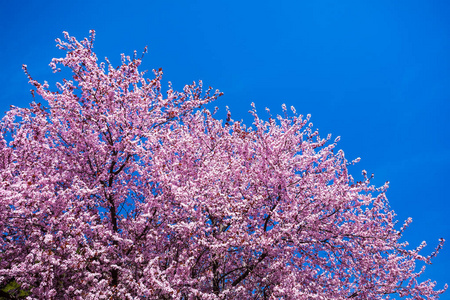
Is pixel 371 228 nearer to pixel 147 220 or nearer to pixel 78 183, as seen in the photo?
pixel 147 220

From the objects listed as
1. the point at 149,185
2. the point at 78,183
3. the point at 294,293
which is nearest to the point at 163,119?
the point at 149,185

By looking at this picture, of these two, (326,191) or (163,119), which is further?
(163,119)

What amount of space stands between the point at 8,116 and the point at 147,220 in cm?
544

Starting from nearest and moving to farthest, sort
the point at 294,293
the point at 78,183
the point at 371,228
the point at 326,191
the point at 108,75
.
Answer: the point at 294,293
the point at 78,183
the point at 326,191
the point at 108,75
the point at 371,228

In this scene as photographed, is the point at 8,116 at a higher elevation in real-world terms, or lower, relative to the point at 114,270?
higher

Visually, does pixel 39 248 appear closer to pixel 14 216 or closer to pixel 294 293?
pixel 14 216

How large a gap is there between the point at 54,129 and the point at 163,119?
10.3ft

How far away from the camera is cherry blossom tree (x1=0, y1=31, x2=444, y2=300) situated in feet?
23.2

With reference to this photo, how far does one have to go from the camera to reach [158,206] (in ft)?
26.5

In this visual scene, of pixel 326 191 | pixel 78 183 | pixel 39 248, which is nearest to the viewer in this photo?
pixel 39 248

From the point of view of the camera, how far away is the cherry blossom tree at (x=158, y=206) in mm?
7059

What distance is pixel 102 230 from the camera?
7.56 metres

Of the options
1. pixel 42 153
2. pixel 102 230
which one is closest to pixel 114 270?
pixel 102 230

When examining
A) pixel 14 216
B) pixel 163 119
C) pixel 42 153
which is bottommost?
pixel 14 216
